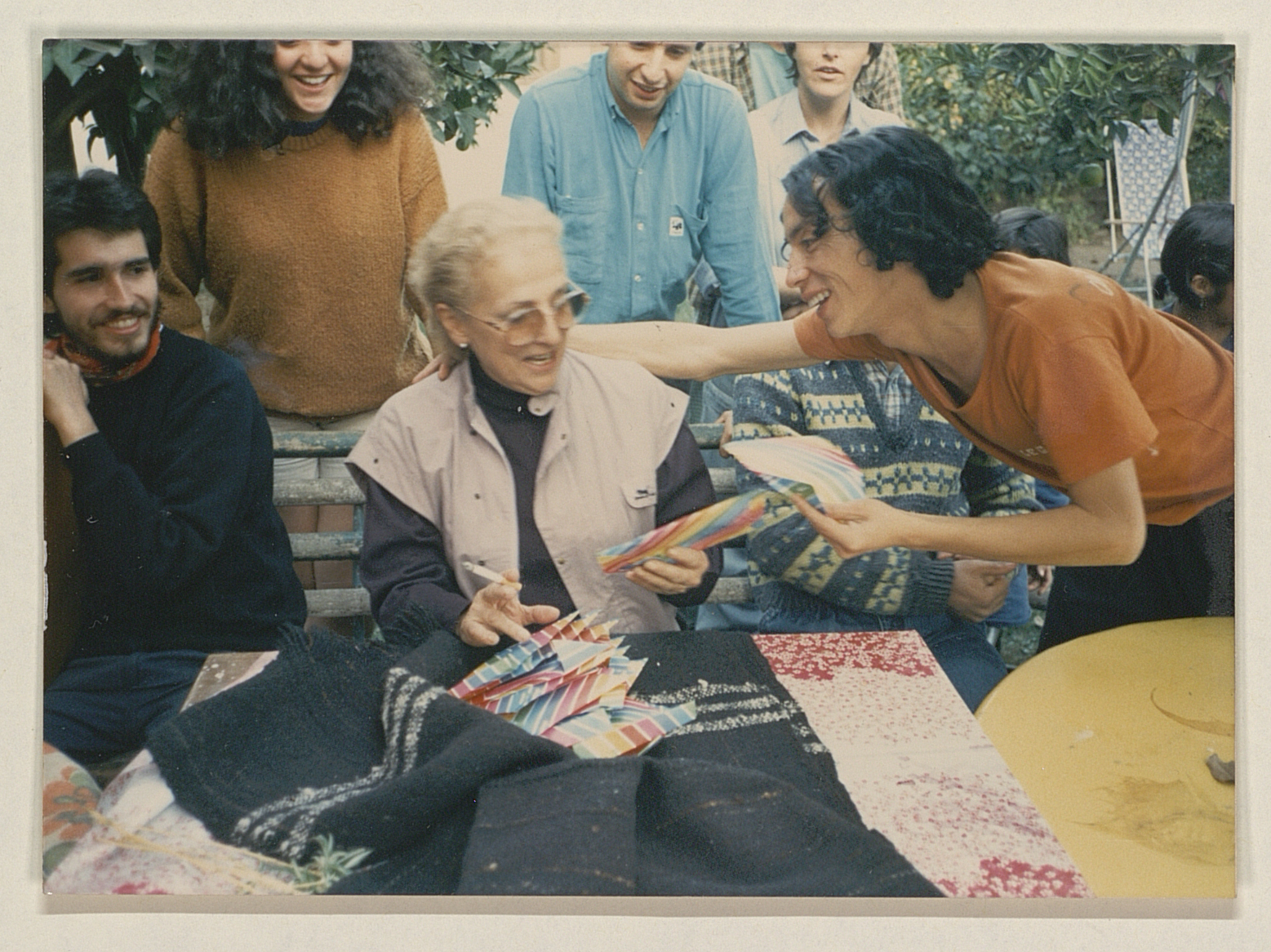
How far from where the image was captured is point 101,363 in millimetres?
2129

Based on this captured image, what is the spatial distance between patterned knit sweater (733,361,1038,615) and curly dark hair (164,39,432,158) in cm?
85

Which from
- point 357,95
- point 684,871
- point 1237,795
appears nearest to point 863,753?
point 684,871

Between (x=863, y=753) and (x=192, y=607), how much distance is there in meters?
1.30

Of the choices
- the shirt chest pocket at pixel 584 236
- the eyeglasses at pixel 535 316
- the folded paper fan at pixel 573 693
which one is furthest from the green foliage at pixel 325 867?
the shirt chest pocket at pixel 584 236

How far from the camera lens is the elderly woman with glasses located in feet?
6.90

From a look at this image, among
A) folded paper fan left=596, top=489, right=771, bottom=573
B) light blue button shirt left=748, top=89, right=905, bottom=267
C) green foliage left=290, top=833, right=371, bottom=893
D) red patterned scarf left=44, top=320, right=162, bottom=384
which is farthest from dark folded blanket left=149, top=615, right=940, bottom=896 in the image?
light blue button shirt left=748, top=89, right=905, bottom=267

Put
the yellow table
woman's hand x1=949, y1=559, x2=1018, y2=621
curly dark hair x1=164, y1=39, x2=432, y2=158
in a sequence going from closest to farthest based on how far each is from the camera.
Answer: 1. the yellow table
2. curly dark hair x1=164, y1=39, x2=432, y2=158
3. woman's hand x1=949, y1=559, x2=1018, y2=621

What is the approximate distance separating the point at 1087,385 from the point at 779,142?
2.36 ft

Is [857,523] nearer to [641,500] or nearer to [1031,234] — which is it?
[641,500]

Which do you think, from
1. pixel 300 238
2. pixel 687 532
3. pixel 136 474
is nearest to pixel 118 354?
pixel 136 474

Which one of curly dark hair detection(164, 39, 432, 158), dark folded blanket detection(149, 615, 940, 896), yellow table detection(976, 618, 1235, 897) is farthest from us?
curly dark hair detection(164, 39, 432, 158)

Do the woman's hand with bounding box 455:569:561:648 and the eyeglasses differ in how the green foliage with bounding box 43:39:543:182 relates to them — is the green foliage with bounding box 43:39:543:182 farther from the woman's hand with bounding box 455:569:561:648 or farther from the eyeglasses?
the woman's hand with bounding box 455:569:561:648

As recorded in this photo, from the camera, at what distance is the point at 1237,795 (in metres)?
2.14

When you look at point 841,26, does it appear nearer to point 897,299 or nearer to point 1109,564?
point 897,299
